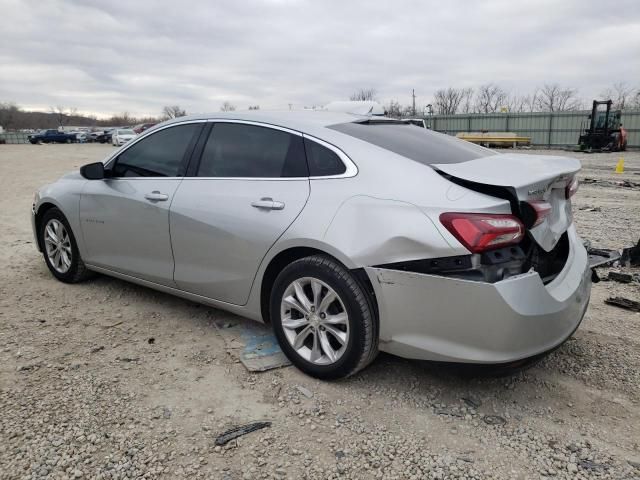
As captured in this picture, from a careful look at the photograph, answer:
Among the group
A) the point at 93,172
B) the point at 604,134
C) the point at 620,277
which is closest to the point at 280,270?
the point at 93,172

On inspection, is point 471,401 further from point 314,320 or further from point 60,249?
point 60,249

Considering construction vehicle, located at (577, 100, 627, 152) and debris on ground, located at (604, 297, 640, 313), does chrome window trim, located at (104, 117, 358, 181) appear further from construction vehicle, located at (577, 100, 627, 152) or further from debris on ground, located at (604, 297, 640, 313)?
construction vehicle, located at (577, 100, 627, 152)

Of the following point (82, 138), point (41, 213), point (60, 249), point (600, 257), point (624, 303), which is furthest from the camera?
point (82, 138)

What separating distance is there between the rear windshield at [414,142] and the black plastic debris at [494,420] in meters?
1.46

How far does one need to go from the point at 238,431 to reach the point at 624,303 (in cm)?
340

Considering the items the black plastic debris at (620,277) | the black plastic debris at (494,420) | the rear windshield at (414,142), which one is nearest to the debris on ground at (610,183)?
the black plastic debris at (620,277)

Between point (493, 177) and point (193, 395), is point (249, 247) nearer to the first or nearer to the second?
point (193, 395)

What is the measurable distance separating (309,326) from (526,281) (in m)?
1.27

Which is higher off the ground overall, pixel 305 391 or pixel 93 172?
pixel 93 172

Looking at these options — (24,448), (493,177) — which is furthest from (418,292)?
(24,448)

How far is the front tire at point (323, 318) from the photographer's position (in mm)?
2842

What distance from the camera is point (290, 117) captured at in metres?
3.50

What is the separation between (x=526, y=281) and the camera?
2545 millimetres

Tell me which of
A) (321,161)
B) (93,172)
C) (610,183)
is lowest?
(610,183)
